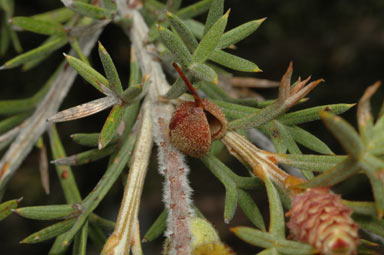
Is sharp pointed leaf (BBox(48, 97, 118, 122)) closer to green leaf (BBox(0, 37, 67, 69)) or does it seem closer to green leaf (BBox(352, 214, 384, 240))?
green leaf (BBox(0, 37, 67, 69))

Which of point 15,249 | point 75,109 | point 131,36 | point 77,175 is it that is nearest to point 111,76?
point 75,109

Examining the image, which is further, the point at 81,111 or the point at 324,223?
the point at 81,111

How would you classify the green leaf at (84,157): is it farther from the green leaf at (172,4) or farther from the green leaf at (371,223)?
the green leaf at (371,223)

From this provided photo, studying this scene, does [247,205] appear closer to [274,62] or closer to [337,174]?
[337,174]

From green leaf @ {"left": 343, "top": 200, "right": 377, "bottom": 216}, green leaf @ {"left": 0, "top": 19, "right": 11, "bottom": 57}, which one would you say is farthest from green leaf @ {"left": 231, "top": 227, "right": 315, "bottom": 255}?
green leaf @ {"left": 0, "top": 19, "right": 11, "bottom": 57}

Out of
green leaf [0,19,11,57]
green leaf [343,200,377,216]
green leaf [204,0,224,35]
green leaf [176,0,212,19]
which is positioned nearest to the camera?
green leaf [343,200,377,216]

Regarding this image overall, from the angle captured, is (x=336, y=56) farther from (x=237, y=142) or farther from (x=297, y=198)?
(x=297, y=198)

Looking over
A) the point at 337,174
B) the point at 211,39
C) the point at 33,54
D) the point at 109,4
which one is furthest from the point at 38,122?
the point at 337,174
